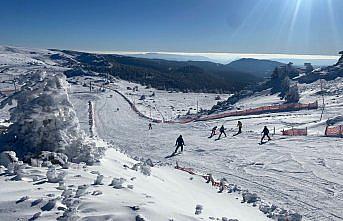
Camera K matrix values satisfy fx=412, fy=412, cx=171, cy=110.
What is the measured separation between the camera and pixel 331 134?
28547mm

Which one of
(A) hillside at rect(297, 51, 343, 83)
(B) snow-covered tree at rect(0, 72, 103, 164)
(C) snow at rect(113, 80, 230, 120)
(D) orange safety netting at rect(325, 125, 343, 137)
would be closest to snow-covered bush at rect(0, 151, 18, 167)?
(B) snow-covered tree at rect(0, 72, 103, 164)

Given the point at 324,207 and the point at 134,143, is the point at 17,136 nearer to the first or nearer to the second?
the point at 324,207

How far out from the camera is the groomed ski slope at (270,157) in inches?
607

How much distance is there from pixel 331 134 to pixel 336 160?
832cm

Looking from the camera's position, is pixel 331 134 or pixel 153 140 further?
pixel 153 140

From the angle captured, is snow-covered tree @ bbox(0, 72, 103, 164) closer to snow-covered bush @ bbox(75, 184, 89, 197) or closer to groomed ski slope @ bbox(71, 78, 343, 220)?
snow-covered bush @ bbox(75, 184, 89, 197)

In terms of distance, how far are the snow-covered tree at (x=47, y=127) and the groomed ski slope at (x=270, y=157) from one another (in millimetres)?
7296

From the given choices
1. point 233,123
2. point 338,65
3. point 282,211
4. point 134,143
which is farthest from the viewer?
point 338,65

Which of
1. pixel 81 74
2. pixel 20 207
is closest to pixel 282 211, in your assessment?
pixel 20 207

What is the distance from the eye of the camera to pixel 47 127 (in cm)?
1348

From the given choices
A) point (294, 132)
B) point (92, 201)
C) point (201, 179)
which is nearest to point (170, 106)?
point (294, 132)

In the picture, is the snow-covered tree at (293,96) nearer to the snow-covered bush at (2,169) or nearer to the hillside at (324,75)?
the hillside at (324,75)

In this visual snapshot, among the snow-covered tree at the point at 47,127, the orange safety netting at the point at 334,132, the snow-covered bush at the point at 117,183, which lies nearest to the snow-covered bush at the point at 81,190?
the snow-covered bush at the point at 117,183

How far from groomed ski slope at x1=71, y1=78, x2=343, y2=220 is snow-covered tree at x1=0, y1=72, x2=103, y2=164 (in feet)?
23.9
